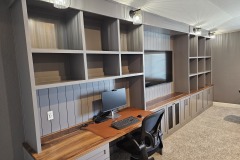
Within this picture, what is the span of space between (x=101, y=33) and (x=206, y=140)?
2.68 m

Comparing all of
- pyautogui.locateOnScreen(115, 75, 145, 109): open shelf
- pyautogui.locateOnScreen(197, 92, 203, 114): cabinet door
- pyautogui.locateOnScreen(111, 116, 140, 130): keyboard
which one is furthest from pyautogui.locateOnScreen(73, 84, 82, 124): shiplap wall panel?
pyautogui.locateOnScreen(197, 92, 203, 114): cabinet door

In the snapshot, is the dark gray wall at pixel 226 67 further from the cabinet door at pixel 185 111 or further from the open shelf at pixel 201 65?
the cabinet door at pixel 185 111

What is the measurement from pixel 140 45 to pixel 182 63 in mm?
1882

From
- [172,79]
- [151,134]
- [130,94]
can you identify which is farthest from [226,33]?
[151,134]

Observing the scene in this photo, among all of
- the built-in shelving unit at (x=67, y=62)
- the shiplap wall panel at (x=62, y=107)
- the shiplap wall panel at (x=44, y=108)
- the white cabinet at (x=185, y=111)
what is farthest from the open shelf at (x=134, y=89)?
the white cabinet at (x=185, y=111)

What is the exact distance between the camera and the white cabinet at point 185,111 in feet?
11.5

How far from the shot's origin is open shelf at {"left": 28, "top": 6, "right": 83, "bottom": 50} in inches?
68.8

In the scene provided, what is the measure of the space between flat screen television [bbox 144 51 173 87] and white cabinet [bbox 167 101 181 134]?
593 mm

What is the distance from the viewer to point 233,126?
11.3ft

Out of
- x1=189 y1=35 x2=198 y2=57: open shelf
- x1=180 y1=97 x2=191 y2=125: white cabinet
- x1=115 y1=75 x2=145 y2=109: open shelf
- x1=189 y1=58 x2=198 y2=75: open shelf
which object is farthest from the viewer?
x1=189 y1=58 x2=198 y2=75: open shelf

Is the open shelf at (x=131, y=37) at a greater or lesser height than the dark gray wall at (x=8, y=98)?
greater

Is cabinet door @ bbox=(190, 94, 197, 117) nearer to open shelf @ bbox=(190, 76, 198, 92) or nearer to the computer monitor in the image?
open shelf @ bbox=(190, 76, 198, 92)

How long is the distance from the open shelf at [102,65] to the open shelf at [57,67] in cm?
31

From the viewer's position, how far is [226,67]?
16.4 ft
